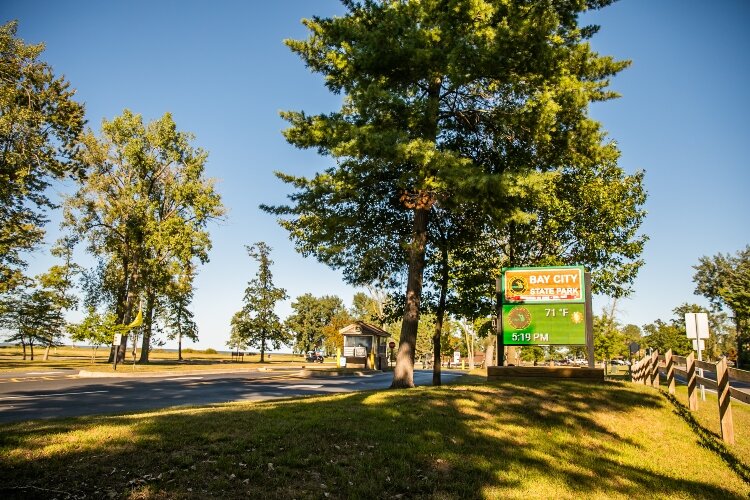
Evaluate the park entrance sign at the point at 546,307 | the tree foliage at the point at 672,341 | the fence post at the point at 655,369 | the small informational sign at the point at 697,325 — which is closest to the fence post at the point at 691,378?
the park entrance sign at the point at 546,307

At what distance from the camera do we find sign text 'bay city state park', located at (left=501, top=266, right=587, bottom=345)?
15.3m

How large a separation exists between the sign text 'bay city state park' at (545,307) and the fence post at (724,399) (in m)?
5.90

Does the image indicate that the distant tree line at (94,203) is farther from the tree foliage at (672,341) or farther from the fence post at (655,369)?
the tree foliage at (672,341)

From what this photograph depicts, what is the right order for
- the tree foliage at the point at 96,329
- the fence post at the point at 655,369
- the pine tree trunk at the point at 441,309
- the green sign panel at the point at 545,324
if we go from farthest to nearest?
the tree foliage at the point at 96,329 < the pine tree trunk at the point at 441,309 < the fence post at the point at 655,369 < the green sign panel at the point at 545,324

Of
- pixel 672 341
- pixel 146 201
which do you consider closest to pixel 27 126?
pixel 146 201

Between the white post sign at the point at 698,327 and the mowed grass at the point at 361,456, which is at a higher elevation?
the white post sign at the point at 698,327

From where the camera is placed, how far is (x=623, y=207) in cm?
2369

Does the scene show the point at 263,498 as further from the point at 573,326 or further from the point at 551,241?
the point at 551,241

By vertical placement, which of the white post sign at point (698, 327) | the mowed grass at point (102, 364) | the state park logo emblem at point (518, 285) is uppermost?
the state park logo emblem at point (518, 285)

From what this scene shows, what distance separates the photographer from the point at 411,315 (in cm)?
1524

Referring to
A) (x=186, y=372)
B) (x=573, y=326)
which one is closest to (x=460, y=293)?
(x=573, y=326)

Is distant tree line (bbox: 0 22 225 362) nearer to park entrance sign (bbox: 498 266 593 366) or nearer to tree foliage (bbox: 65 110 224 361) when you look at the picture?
tree foliage (bbox: 65 110 224 361)

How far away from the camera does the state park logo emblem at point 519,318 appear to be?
51.1 ft

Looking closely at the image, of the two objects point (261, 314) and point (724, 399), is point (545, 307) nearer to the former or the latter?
point (724, 399)
